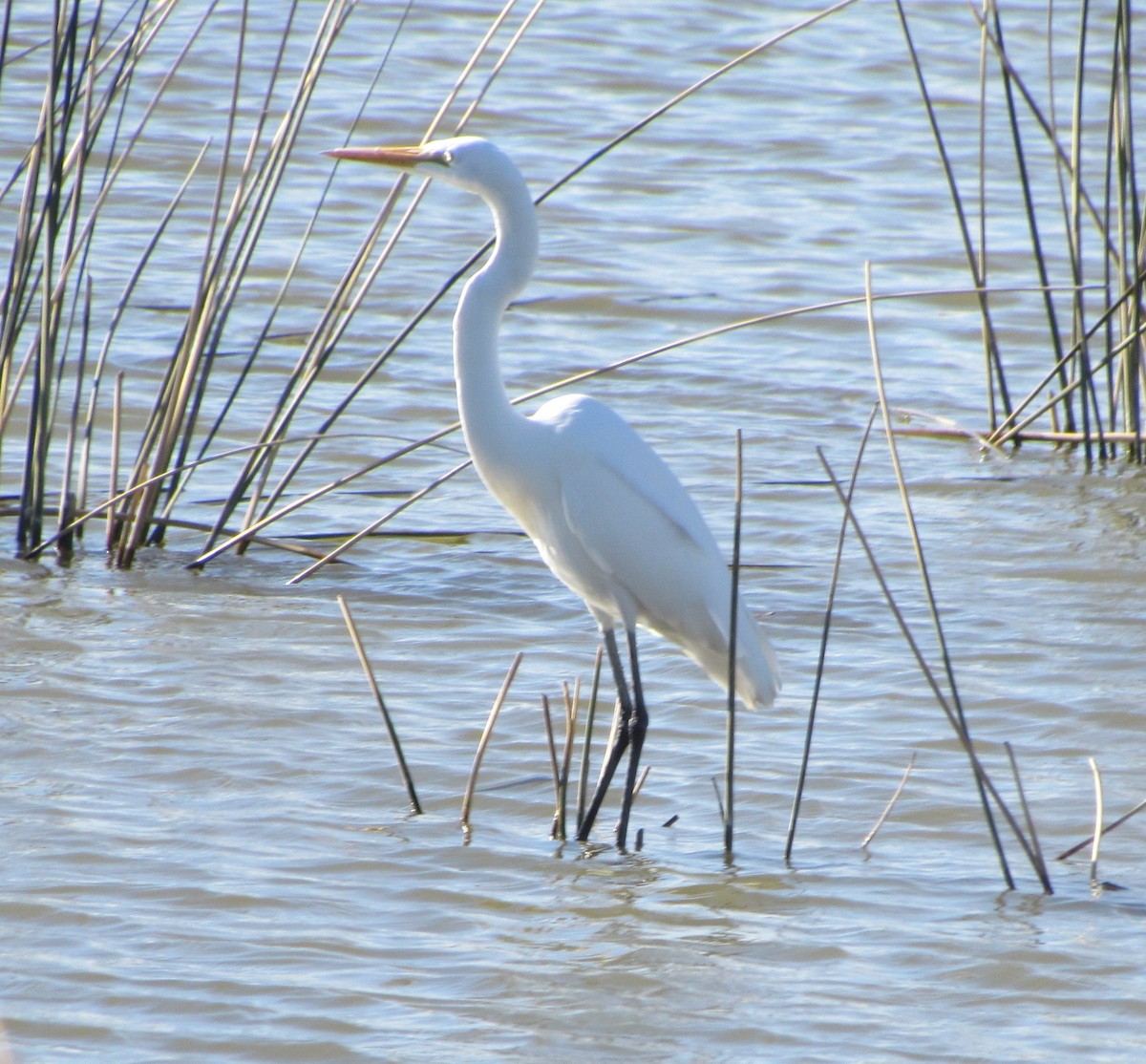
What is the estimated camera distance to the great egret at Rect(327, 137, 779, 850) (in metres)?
3.31

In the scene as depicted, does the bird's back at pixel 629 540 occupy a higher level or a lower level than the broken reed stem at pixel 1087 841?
higher

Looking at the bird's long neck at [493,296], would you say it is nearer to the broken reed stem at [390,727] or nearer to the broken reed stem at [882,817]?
the broken reed stem at [390,727]

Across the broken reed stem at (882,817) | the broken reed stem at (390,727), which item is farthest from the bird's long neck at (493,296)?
the broken reed stem at (882,817)

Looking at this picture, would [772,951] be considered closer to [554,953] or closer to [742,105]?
[554,953]

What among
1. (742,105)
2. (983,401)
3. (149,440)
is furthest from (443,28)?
(149,440)

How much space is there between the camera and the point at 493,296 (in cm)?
331

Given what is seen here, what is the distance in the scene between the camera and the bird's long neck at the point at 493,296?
10.8 ft

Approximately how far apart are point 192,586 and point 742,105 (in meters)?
6.20

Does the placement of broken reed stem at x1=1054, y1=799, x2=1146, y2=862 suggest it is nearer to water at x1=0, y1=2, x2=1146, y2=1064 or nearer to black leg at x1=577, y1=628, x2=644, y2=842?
water at x1=0, y1=2, x2=1146, y2=1064

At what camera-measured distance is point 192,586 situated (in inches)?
176

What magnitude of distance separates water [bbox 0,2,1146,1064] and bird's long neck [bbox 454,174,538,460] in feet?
2.41

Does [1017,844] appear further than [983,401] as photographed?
No

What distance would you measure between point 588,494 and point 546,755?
548 mm

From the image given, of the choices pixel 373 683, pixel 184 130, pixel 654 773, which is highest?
pixel 184 130
